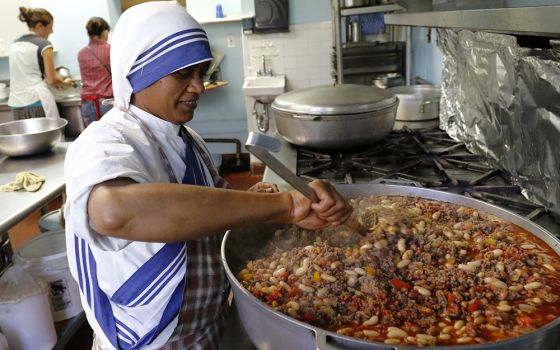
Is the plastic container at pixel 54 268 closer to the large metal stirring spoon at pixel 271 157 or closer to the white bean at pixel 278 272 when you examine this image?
the white bean at pixel 278 272

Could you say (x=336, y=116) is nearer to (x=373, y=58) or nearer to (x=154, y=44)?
(x=154, y=44)

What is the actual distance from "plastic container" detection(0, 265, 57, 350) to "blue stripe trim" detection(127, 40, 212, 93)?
65.6 inches

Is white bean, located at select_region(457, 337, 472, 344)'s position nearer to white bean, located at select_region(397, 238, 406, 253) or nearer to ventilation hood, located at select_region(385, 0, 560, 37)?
white bean, located at select_region(397, 238, 406, 253)

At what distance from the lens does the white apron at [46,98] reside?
4645 mm

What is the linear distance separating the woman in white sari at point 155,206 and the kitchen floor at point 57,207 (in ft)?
5.48

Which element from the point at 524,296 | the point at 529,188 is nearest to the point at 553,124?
the point at 529,188

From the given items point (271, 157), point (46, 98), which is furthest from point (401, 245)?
point (46, 98)

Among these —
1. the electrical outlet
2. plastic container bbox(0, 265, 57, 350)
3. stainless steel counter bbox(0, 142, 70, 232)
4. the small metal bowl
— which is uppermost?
the electrical outlet

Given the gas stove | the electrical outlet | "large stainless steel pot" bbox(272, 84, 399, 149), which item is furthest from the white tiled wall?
"large stainless steel pot" bbox(272, 84, 399, 149)

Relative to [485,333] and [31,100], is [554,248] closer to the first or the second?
[485,333]

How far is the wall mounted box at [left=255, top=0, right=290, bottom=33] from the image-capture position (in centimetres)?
470

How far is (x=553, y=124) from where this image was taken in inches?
48.6

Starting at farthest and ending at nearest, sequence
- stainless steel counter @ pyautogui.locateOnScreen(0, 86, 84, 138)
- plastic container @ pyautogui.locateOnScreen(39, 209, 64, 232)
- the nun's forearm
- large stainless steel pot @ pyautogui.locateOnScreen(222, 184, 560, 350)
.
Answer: stainless steel counter @ pyautogui.locateOnScreen(0, 86, 84, 138), plastic container @ pyautogui.locateOnScreen(39, 209, 64, 232), the nun's forearm, large stainless steel pot @ pyautogui.locateOnScreen(222, 184, 560, 350)

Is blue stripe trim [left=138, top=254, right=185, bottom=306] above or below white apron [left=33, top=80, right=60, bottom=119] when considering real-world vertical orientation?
below
